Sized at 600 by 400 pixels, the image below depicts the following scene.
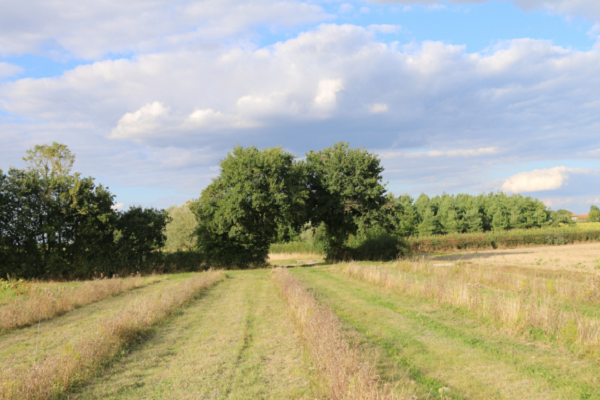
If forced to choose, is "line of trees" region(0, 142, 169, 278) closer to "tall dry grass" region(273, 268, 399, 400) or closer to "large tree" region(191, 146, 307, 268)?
"large tree" region(191, 146, 307, 268)

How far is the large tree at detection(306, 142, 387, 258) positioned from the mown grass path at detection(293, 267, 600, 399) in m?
20.5

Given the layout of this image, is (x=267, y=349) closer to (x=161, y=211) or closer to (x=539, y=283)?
(x=539, y=283)

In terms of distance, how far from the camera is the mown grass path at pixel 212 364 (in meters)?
5.42

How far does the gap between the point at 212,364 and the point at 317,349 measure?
1876 mm

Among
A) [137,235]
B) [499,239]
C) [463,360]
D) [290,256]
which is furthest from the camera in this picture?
[290,256]

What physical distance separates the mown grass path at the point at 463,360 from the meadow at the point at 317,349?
0.08 feet

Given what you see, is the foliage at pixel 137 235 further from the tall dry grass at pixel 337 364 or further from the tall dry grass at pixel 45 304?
the tall dry grass at pixel 337 364

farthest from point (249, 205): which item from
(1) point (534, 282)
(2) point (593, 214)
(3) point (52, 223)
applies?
(2) point (593, 214)

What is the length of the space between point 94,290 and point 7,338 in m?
5.87

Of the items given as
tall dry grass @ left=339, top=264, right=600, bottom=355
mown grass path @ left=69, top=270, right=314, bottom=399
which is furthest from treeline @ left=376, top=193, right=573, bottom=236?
mown grass path @ left=69, top=270, right=314, bottom=399

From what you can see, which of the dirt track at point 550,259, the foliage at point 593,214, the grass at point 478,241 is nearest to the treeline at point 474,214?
the grass at point 478,241

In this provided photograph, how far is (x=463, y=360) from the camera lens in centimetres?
655

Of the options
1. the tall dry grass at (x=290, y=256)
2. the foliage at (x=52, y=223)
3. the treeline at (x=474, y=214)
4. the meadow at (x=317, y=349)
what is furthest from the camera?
the treeline at (x=474, y=214)

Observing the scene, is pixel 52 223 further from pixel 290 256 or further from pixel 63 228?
Answer: pixel 290 256
